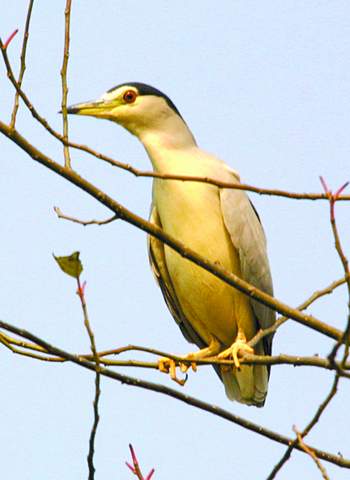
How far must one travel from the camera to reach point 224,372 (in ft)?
19.5

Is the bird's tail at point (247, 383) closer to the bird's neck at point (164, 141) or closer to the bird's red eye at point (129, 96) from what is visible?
the bird's neck at point (164, 141)

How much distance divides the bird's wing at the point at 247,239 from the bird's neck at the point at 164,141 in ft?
1.31

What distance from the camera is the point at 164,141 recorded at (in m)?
5.53

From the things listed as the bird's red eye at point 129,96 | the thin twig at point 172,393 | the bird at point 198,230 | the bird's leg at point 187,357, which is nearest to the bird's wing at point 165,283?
the bird at point 198,230

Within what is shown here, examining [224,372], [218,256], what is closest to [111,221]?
[218,256]

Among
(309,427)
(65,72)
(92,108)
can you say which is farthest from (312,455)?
(92,108)

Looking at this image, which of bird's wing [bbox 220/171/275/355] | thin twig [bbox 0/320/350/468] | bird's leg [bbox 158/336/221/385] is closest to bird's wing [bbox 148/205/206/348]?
bird's leg [bbox 158/336/221/385]

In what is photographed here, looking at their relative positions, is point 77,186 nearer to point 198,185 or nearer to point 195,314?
point 198,185

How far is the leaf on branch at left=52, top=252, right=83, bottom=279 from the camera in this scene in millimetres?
2752

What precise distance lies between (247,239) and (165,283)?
712 millimetres

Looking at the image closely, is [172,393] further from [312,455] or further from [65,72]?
[65,72]

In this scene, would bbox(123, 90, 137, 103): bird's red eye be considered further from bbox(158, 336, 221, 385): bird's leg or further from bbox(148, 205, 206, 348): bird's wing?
bbox(158, 336, 221, 385): bird's leg

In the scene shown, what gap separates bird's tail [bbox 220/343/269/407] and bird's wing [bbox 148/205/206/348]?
0.29 meters

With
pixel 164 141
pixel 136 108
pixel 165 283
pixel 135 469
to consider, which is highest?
pixel 136 108
